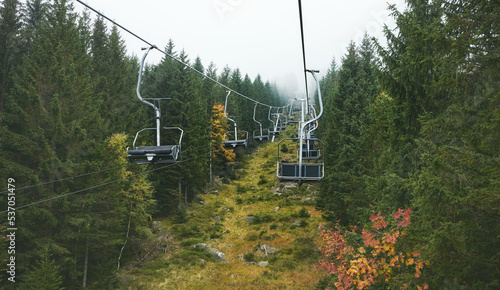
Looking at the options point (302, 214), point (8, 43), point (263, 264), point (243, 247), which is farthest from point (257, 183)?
point (8, 43)

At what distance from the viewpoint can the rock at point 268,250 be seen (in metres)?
21.9

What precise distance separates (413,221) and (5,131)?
775 inches

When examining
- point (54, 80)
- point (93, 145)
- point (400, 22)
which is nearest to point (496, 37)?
point (400, 22)

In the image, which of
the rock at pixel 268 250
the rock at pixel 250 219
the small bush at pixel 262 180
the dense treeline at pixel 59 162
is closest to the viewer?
the dense treeline at pixel 59 162

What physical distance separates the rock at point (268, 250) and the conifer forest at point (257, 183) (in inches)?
4.8

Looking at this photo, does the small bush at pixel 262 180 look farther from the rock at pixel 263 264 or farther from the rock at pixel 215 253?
the rock at pixel 263 264

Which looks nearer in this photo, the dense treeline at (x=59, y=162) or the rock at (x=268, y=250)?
the dense treeline at (x=59, y=162)

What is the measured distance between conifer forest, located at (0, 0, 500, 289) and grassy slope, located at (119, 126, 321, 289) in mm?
164

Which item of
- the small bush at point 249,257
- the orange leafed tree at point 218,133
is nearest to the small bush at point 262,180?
the orange leafed tree at point 218,133

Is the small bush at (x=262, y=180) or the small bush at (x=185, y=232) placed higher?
the small bush at (x=262, y=180)

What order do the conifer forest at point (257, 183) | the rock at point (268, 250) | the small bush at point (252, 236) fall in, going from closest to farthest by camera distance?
the conifer forest at point (257, 183)
the rock at point (268, 250)
the small bush at point (252, 236)

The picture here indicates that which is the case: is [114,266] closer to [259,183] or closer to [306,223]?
[306,223]

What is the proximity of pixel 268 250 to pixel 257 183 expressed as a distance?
715 inches

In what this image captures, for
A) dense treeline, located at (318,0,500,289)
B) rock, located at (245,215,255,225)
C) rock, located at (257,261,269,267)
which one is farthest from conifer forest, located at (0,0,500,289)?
rock, located at (257,261,269,267)
